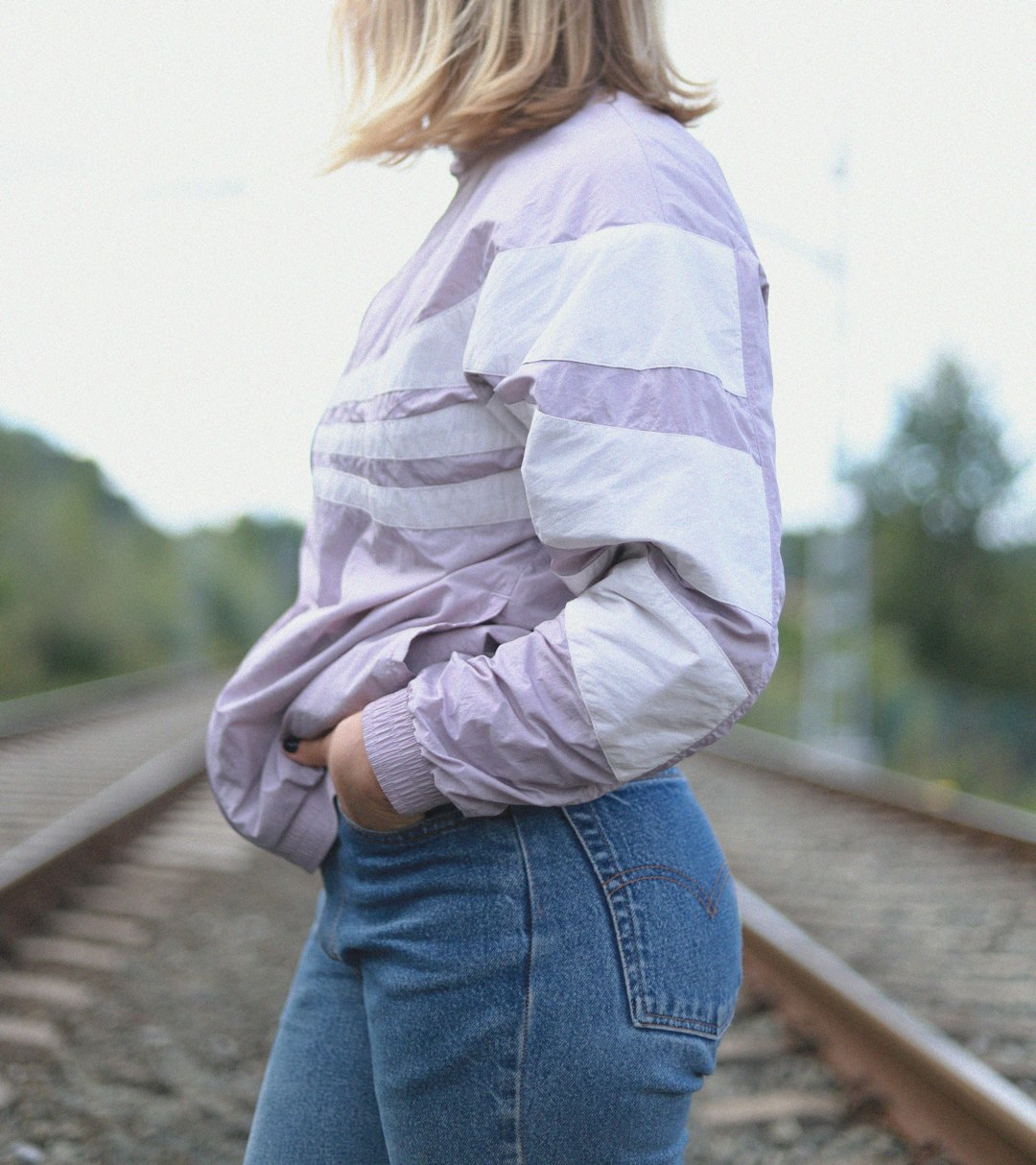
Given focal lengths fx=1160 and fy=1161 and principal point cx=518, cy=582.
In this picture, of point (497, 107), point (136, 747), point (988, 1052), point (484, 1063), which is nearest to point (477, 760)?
point (484, 1063)

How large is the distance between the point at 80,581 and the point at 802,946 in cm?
2262

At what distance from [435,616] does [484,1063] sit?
410 millimetres

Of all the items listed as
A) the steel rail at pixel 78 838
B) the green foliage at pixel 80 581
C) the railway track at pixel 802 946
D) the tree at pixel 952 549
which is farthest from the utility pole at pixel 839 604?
the tree at pixel 952 549

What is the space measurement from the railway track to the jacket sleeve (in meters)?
1.72

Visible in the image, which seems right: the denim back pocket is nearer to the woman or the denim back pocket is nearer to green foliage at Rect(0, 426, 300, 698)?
the woman

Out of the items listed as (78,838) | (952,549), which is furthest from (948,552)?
(78,838)

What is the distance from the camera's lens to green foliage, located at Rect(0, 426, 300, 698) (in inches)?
857

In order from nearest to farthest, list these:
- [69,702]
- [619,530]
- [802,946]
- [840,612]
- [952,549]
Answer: [619,530] → [802,946] → [840,612] → [69,702] → [952,549]

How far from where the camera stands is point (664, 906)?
3.51 feet

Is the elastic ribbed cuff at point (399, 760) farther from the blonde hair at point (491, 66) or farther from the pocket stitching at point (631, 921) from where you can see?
the blonde hair at point (491, 66)

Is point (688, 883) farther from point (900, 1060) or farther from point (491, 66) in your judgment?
point (900, 1060)

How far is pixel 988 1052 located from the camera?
304 centimetres

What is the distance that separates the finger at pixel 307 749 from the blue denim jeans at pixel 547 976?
90 mm

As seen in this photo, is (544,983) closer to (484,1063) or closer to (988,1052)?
(484,1063)
